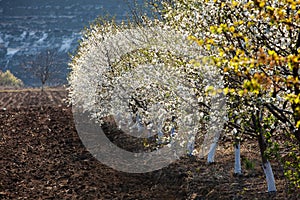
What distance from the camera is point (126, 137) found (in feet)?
71.5

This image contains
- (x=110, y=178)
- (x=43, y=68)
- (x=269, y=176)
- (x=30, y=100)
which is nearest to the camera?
(x=269, y=176)

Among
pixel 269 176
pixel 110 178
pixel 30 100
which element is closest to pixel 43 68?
pixel 30 100

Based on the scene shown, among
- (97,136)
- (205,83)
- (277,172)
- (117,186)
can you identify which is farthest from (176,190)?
(97,136)

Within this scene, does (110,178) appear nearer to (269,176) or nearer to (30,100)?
(269,176)

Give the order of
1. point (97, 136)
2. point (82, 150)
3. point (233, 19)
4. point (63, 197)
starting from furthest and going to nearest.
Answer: point (97, 136), point (82, 150), point (63, 197), point (233, 19)

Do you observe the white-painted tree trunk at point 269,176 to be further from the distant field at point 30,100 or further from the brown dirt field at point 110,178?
the distant field at point 30,100

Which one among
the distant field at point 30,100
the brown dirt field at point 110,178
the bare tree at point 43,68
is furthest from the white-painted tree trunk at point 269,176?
the bare tree at point 43,68

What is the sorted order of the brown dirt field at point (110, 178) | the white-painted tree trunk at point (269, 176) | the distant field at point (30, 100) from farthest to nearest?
the distant field at point (30, 100)
the brown dirt field at point (110, 178)
the white-painted tree trunk at point (269, 176)

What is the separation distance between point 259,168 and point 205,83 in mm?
4729

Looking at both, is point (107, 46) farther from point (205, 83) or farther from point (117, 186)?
point (205, 83)

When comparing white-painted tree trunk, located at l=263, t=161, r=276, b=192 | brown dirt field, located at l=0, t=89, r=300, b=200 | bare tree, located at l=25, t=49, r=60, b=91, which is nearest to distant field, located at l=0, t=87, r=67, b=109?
bare tree, located at l=25, t=49, r=60, b=91

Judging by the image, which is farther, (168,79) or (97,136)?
(97,136)


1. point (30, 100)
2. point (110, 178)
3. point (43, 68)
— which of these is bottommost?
point (110, 178)

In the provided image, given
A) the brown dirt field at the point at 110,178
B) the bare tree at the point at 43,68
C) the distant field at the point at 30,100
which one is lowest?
the brown dirt field at the point at 110,178
